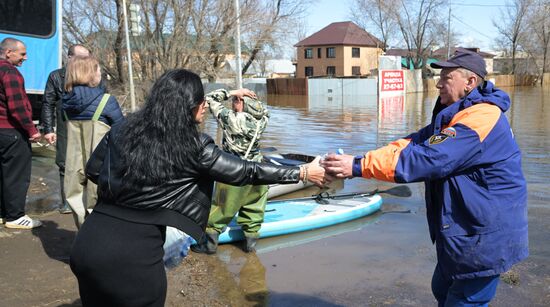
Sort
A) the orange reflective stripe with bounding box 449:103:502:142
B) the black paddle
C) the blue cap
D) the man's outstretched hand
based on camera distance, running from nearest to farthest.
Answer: the orange reflective stripe with bounding box 449:103:502:142
the blue cap
the man's outstretched hand
the black paddle

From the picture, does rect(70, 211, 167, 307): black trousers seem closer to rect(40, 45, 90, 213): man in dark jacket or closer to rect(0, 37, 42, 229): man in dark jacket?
rect(0, 37, 42, 229): man in dark jacket

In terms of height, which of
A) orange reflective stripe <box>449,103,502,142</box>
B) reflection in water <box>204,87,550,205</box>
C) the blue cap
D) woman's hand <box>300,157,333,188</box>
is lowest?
reflection in water <box>204,87,550,205</box>

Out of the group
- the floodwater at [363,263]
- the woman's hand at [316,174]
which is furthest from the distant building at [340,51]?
the woman's hand at [316,174]

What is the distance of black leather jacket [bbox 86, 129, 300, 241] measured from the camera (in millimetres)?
2447

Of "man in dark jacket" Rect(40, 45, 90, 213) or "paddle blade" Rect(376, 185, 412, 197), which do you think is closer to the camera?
"man in dark jacket" Rect(40, 45, 90, 213)

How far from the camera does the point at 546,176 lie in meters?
10.5

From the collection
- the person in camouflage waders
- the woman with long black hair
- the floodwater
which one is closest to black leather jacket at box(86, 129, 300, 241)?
the woman with long black hair

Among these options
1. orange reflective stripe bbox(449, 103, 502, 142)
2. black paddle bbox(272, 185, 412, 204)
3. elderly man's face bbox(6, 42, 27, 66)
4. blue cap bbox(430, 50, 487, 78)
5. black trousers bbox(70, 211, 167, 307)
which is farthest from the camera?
black paddle bbox(272, 185, 412, 204)

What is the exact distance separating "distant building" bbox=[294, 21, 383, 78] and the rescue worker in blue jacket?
59669 mm

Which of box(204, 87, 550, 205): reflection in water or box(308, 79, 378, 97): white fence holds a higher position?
box(308, 79, 378, 97): white fence

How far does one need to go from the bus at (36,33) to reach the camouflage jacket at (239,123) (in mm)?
4967

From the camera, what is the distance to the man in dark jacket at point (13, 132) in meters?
5.20

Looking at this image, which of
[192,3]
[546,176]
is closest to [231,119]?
[546,176]

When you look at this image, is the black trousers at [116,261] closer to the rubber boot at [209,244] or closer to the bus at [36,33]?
the rubber boot at [209,244]
